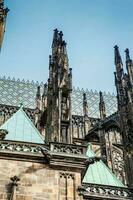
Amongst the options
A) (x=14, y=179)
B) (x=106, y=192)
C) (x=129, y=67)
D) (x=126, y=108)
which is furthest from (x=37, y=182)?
(x=129, y=67)

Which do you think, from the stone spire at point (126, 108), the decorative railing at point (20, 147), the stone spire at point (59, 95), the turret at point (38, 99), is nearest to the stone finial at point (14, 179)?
the decorative railing at point (20, 147)

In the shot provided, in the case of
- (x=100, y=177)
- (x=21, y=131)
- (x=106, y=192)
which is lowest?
(x=106, y=192)

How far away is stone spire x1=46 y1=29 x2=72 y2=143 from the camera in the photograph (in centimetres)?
1102

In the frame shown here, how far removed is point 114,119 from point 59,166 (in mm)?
7362

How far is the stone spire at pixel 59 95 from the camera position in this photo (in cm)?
1102

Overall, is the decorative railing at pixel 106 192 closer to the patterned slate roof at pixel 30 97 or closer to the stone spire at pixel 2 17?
the stone spire at pixel 2 17

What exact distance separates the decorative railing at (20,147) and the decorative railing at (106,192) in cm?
177

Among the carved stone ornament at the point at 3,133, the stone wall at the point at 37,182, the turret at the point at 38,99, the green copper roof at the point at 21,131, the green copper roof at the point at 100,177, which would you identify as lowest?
the stone wall at the point at 37,182

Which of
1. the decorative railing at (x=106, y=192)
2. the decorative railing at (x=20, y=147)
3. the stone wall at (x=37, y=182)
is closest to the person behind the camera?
the stone wall at (x=37, y=182)

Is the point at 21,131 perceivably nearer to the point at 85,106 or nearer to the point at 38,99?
the point at 38,99

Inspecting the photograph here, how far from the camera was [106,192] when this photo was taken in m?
11.1

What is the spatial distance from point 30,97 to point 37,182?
40.3 feet

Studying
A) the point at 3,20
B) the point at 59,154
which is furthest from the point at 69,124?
the point at 3,20

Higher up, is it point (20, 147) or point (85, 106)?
point (85, 106)
